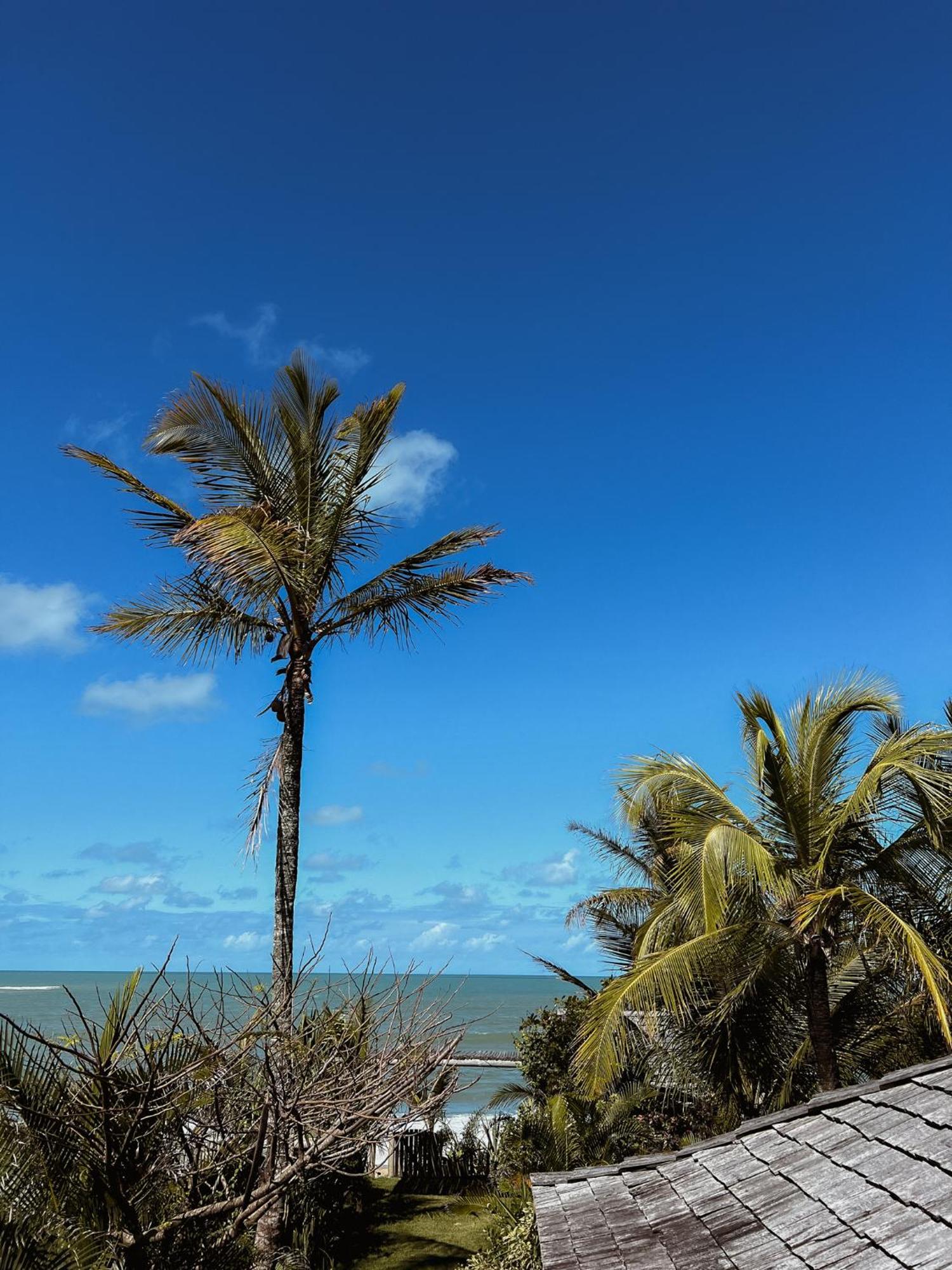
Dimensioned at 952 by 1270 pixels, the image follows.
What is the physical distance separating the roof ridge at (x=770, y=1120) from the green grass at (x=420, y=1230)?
6.95 metres

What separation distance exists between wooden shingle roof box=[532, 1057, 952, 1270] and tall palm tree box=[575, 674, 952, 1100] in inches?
118

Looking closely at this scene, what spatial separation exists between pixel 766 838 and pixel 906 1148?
5414 millimetres

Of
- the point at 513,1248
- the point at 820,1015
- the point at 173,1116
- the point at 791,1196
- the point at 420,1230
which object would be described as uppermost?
the point at 173,1116

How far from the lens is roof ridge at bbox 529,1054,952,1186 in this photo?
572cm

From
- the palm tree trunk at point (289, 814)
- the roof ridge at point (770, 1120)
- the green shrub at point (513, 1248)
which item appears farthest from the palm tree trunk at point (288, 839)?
the roof ridge at point (770, 1120)

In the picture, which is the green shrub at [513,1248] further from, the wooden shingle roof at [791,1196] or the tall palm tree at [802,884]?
the wooden shingle roof at [791,1196]

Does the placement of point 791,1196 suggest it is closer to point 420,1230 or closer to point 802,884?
point 802,884

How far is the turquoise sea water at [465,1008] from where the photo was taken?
31.3ft

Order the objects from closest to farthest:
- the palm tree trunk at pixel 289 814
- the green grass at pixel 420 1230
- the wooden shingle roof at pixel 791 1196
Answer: the wooden shingle roof at pixel 791 1196 < the palm tree trunk at pixel 289 814 < the green grass at pixel 420 1230

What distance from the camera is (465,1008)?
334 inches

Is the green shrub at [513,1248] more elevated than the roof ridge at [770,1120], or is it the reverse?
the roof ridge at [770,1120]

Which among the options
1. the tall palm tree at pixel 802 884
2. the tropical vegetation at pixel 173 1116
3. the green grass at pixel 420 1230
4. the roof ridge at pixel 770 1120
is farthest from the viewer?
the green grass at pixel 420 1230

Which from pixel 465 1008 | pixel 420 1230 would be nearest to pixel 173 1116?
pixel 465 1008

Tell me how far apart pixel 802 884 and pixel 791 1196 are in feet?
16.9
